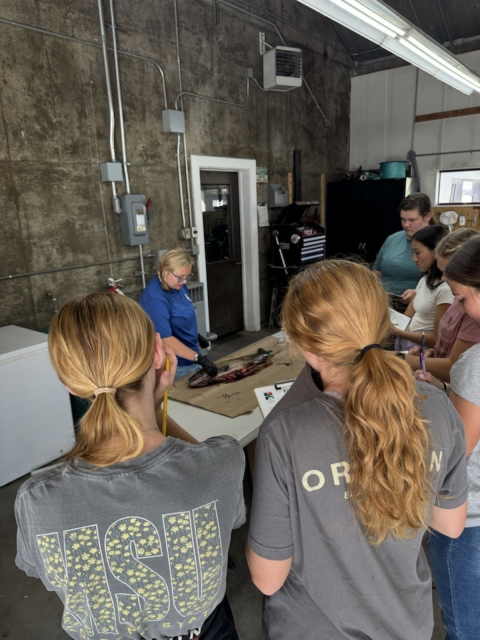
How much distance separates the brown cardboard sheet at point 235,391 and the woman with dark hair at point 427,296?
654mm

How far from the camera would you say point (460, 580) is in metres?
1.16

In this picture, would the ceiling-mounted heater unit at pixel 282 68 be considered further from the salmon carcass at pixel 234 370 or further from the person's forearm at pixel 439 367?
the person's forearm at pixel 439 367

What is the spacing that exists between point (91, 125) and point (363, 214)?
13.3 feet

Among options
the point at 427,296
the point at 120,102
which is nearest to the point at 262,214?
the point at 120,102

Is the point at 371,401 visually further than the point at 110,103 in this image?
No

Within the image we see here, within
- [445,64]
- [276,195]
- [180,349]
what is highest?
[445,64]

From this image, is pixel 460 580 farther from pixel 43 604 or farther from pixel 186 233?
pixel 186 233

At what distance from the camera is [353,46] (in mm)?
6336

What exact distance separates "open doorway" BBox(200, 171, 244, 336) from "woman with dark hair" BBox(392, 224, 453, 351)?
3.05m

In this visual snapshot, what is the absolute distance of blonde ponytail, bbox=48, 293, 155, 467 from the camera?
0.77m

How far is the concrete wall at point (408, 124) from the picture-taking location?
226 inches

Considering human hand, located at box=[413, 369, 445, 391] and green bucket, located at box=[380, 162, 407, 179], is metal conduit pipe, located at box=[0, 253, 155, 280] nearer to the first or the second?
human hand, located at box=[413, 369, 445, 391]

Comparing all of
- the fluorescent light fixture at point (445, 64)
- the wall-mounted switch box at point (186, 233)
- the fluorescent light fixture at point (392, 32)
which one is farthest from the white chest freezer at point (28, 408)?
the fluorescent light fixture at point (445, 64)

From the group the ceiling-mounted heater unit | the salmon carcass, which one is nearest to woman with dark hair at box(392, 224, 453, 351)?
the salmon carcass
